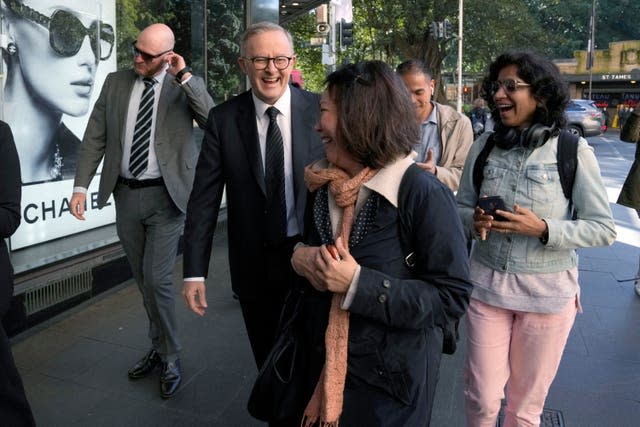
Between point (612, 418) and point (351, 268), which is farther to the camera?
point (612, 418)

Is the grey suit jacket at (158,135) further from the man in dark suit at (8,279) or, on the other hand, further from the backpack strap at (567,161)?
the backpack strap at (567,161)

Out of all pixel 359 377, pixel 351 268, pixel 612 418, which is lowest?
pixel 612 418

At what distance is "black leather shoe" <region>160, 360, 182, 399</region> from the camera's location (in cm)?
344

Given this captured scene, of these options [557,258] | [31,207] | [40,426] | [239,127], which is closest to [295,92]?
[239,127]

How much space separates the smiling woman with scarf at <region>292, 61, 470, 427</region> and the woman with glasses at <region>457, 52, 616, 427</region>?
71cm

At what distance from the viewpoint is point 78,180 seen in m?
3.63

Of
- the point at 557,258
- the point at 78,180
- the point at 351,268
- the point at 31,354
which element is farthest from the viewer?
the point at 31,354

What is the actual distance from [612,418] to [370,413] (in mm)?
2287

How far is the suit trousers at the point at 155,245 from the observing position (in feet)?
11.5

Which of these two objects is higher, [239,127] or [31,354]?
[239,127]

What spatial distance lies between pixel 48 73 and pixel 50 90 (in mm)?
141

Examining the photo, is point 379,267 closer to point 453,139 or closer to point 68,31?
point 453,139

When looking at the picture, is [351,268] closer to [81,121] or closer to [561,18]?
[81,121]

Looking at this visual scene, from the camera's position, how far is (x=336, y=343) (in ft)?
5.45
